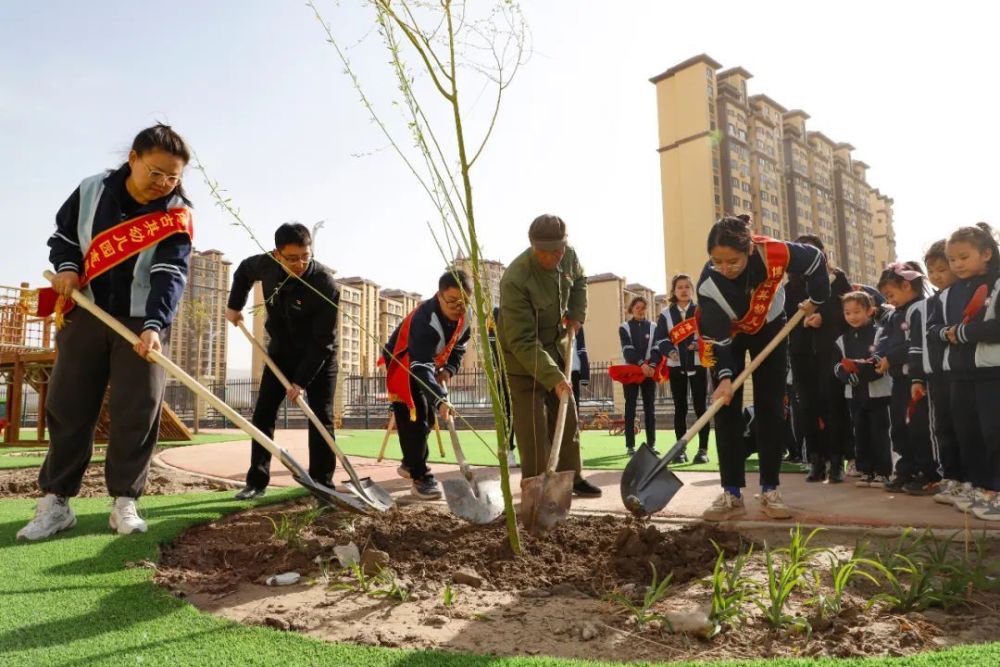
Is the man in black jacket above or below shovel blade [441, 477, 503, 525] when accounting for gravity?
above

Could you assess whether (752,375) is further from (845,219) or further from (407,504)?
(845,219)

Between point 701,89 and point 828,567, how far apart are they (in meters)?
39.9

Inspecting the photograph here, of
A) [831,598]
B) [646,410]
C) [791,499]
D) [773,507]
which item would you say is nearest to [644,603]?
[831,598]

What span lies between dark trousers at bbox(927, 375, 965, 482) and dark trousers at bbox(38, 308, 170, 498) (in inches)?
178

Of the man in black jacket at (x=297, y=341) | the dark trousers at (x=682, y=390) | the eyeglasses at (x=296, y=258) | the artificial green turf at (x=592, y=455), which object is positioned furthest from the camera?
the dark trousers at (x=682, y=390)

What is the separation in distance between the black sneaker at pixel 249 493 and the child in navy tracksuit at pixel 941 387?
172 inches

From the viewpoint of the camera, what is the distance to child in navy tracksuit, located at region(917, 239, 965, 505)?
3879 millimetres

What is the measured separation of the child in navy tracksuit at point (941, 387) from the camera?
153 inches

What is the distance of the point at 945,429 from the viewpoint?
4.09 meters

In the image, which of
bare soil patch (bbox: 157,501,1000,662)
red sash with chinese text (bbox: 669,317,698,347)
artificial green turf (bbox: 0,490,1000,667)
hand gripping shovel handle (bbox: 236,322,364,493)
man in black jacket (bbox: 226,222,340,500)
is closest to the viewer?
artificial green turf (bbox: 0,490,1000,667)

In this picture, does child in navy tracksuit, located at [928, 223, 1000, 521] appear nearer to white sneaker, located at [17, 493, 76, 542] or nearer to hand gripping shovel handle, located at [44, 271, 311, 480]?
hand gripping shovel handle, located at [44, 271, 311, 480]

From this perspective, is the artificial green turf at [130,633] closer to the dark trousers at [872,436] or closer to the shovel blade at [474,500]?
the shovel blade at [474,500]

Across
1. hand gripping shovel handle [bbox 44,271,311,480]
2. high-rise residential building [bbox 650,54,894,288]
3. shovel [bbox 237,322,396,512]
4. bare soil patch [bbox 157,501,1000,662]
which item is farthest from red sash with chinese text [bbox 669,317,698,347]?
high-rise residential building [bbox 650,54,894,288]

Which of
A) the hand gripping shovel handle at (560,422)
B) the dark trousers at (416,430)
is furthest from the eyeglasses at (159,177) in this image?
the hand gripping shovel handle at (560,422)
